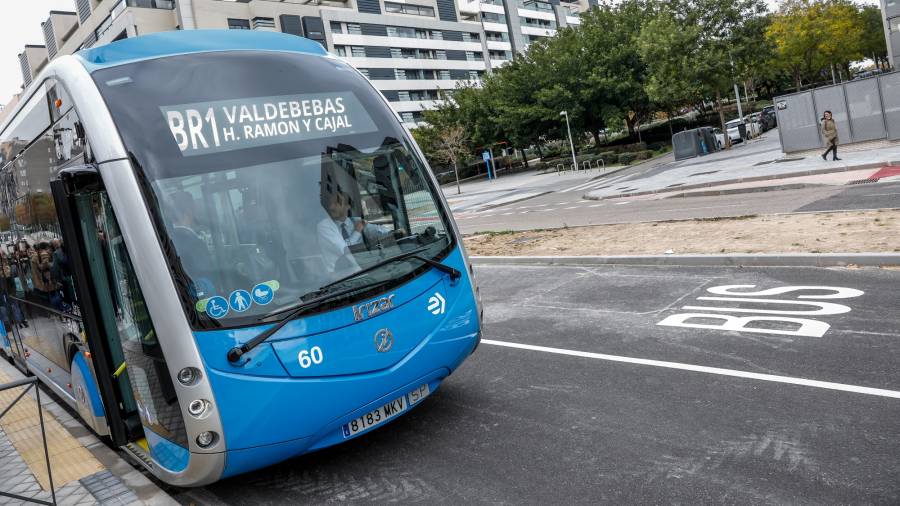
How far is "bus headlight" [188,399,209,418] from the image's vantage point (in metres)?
4.43

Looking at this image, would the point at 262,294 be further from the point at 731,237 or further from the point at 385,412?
the point at 731,237

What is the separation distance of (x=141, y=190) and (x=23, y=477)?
312 centimetres

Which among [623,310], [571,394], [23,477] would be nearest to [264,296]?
[571,394]

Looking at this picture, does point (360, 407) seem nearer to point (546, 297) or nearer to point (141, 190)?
point (141, 190)

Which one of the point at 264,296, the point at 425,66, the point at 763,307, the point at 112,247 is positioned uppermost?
the point at 425,66

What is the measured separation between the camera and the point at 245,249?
4688mm

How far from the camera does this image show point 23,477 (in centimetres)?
591

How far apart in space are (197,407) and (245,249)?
41.7 inches

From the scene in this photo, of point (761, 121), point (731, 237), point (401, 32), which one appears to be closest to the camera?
point (731, 237)

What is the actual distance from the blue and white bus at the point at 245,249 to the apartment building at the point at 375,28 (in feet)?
175

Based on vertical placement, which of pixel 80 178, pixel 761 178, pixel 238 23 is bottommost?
pixel 761 178

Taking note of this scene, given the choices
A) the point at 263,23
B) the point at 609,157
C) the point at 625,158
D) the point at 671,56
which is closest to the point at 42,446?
the point at 671,56

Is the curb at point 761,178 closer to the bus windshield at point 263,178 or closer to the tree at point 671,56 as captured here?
the tree at point 671,56

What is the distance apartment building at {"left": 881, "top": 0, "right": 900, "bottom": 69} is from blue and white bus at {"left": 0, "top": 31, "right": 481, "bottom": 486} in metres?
51.2
